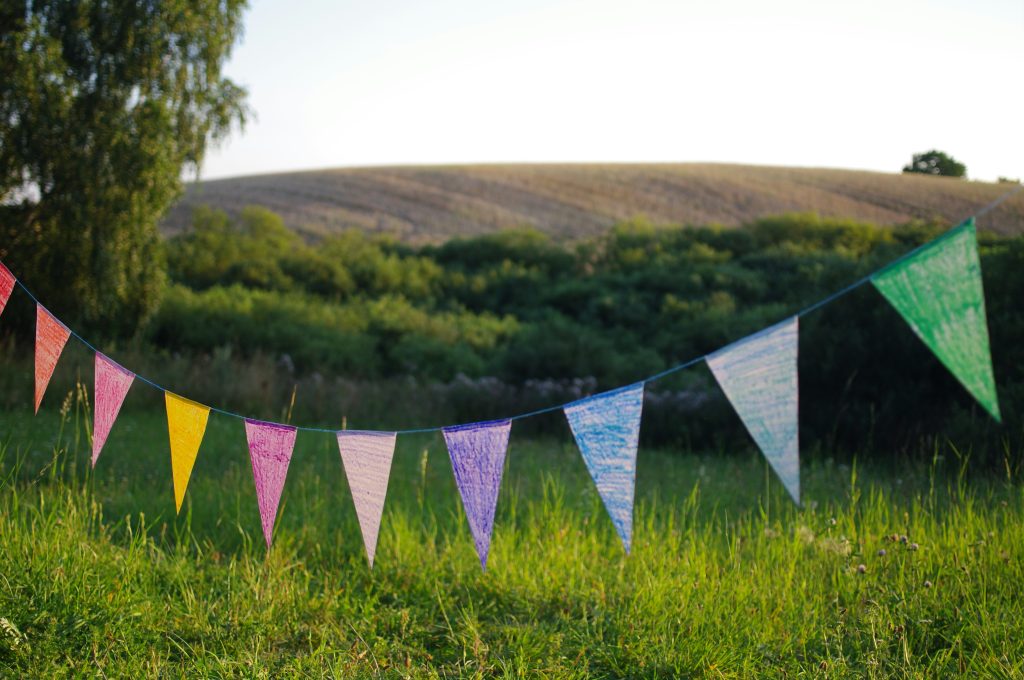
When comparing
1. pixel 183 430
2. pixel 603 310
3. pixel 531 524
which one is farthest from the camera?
pixel 603 310

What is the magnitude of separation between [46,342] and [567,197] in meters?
32.3

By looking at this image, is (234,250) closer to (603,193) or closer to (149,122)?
(149,122)

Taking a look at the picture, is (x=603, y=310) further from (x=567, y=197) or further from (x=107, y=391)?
(x=567, y=197)

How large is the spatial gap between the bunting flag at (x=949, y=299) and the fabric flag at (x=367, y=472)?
196cm

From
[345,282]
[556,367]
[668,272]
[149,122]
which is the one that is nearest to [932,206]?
[668,272]

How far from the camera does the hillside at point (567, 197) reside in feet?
95.8

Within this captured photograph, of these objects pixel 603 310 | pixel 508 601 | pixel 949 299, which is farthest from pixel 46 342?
pixel 603 310

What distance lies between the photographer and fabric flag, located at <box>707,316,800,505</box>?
3232 millimetres

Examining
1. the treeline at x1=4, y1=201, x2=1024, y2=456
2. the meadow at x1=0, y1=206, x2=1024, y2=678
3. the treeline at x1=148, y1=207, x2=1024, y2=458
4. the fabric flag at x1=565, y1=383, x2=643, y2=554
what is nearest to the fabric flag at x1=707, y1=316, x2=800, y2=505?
the fabric flag at x1=565, y1=383, x2=643, y2=554

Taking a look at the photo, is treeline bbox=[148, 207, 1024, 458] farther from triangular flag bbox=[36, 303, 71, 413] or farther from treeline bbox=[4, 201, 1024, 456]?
triangular flag bbox=[36, 303, 71, 413]

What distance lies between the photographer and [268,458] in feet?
11.0

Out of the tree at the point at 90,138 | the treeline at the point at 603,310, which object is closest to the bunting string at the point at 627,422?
the treeline at the point at 603,310

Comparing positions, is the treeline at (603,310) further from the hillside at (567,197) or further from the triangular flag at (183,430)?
the triangular flag at (183,430)

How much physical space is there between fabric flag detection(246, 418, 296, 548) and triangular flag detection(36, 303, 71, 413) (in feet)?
3.24
